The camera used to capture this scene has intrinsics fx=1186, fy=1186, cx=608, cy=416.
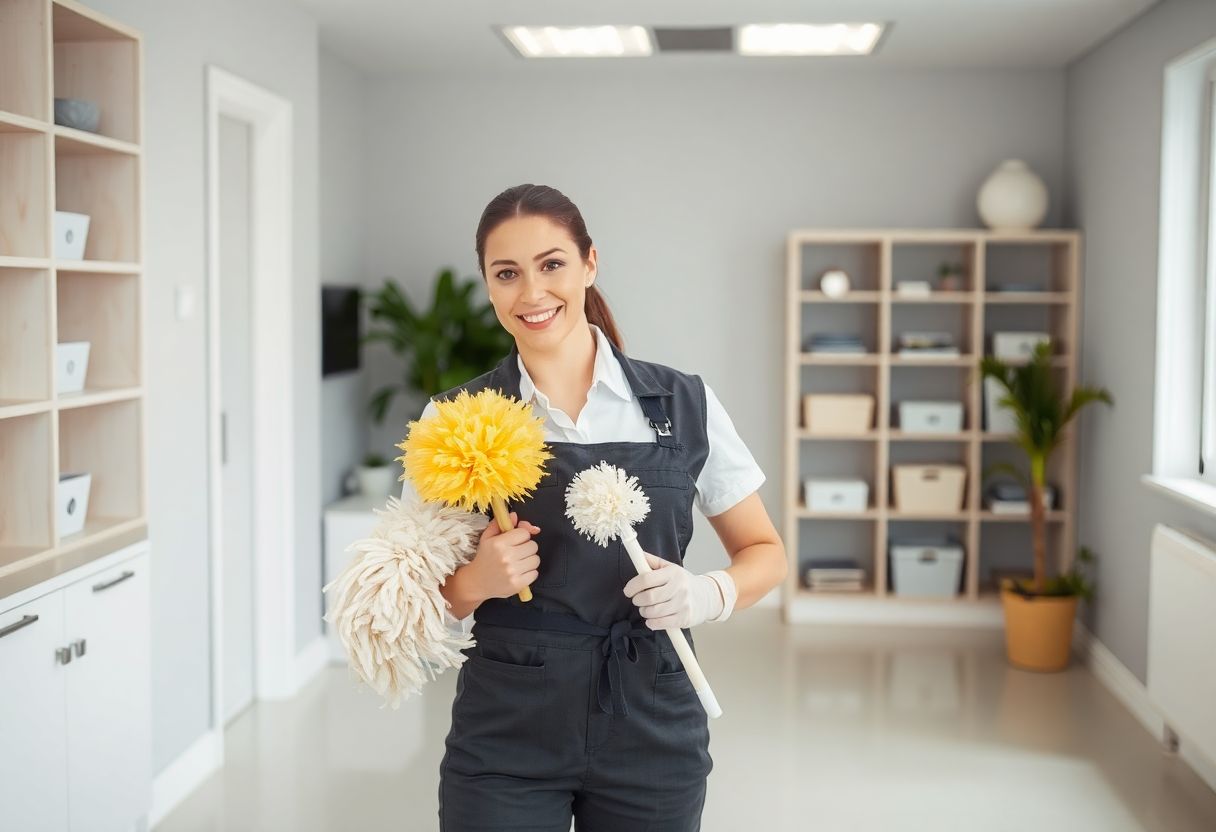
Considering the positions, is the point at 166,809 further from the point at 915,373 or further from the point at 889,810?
the point at 915,373

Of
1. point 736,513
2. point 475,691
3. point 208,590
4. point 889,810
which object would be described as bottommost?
point 889,810

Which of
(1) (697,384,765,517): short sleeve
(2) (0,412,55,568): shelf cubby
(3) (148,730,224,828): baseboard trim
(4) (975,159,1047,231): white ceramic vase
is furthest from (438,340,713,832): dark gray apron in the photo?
(4) (975,159,1047,231): white ceramic vase

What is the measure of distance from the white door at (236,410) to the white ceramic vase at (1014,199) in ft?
11.6

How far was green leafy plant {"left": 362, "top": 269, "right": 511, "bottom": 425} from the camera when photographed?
5.73m

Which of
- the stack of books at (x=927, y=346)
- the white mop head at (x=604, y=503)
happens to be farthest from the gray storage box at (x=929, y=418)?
the white mop head at (x=604, y=503)

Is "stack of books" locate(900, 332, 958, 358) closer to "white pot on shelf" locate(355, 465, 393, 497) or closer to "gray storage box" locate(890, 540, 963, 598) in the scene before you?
"gray storage box" locate(890, 540, 963, 598)

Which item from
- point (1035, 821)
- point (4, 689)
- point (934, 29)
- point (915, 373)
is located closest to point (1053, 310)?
point (915, 373)

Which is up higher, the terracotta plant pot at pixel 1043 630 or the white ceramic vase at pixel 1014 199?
the white ceramic vase at pixel 1014 199

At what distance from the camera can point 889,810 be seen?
381 centimetres

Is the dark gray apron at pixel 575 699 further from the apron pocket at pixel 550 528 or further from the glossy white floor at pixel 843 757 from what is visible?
the glossy white floor at pixel 843 757

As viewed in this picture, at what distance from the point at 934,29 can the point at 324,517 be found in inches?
137

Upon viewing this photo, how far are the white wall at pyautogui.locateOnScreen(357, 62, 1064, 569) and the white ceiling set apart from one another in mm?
224

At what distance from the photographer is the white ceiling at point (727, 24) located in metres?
4.75

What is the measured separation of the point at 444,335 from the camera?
5.80 meters
